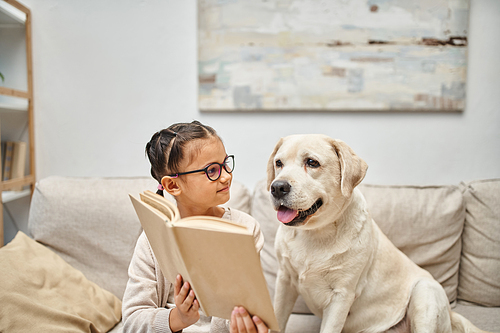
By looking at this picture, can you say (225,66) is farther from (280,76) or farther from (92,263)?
(92,263)

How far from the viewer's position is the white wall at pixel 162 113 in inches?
79.5

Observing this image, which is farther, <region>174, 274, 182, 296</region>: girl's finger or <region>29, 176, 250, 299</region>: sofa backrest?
<region>29, 176, 250, 299</region>: sofa backrest

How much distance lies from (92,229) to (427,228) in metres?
1.66

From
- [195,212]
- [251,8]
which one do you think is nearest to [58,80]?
[251,8]

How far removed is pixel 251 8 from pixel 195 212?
1.41 metres

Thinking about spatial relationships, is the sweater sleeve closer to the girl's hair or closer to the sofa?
the girl's hair

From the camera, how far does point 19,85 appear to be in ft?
7.04

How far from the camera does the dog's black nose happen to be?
1083mm

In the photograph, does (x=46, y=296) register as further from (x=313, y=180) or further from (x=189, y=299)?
(x=313, y=180)

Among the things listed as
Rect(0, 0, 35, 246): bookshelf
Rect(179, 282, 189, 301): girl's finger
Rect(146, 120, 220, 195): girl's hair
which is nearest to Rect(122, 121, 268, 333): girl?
Rect(146, 120, 220, 195): girl's hair

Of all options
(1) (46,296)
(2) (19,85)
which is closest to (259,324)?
(1) (46,296)

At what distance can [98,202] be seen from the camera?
5.77 feet

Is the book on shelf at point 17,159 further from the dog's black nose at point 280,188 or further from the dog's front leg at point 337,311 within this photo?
the dog's front leg at point 337,311

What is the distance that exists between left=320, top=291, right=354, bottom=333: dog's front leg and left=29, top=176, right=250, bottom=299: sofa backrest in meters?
0.72
